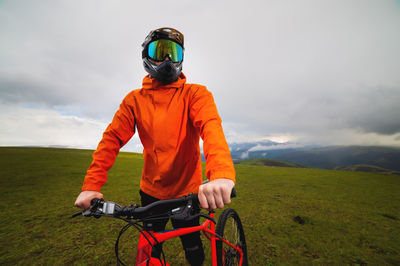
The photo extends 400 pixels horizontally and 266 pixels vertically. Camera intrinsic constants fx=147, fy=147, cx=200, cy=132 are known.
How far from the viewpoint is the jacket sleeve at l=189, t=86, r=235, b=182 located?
1192mm

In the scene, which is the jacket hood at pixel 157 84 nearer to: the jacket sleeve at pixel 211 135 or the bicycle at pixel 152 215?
the jacket sleeve at pixel 211 135

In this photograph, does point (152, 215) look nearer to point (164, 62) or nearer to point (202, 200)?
point (202, 200)

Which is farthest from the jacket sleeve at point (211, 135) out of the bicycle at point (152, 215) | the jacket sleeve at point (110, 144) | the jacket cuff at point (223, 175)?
the jacket sleeve at point (110, 144)

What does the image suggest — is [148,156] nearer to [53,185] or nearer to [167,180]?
[167,180]

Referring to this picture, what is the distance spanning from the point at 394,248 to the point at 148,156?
534 cm

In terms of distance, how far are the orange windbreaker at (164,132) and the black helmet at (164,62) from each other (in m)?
0.09

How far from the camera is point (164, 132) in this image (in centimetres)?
171

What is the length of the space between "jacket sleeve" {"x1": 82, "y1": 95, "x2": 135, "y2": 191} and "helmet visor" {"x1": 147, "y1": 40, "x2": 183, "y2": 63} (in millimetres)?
732

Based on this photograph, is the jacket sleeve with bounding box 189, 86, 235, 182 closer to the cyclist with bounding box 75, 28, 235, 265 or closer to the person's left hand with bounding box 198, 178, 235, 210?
the cyclist with bounding box 75, 28, 235, 265

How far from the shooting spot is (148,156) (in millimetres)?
1923

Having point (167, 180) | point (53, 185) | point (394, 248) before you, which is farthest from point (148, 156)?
point (53, 185)

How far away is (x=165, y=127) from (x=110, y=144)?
74cm

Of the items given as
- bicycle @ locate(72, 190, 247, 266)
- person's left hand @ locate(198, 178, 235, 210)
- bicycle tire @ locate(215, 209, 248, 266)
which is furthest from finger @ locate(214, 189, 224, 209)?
bicycle tire @ locate(215, 209, 248, 266)

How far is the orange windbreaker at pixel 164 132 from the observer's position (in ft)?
5.57
